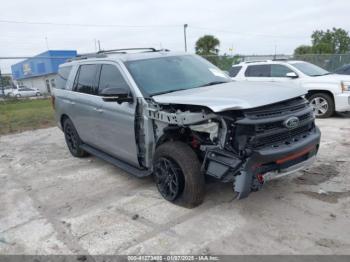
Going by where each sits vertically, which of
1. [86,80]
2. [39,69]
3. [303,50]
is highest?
[86,80]

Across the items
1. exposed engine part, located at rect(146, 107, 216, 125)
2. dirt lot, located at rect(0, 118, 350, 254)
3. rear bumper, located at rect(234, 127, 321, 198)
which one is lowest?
dirt lot, located at rect(0, 118, 350, 254)

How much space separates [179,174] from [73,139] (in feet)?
10.9

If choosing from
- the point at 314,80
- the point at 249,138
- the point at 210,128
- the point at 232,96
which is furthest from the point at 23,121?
the point at 249,138

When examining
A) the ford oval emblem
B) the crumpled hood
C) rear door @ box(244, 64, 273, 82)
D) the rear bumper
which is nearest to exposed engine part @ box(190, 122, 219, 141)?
the crumpled hood

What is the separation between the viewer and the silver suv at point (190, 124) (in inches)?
132

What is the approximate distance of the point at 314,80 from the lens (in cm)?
892

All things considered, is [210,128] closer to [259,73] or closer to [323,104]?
[323,104]

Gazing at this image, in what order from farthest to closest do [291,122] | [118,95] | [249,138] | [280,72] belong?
[280,72]
[118,95]
[291,122]
[249,138]

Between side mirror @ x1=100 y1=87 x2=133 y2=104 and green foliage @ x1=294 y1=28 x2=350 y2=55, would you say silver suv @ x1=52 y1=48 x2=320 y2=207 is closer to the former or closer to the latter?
side mirror @ x1=100 y1=87 x2=133 y2=104

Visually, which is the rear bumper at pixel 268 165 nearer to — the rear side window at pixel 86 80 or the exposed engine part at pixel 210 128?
the exposed engine part at pixel 210 128

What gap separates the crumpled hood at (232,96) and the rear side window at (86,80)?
165cm

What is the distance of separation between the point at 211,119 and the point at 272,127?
644mm

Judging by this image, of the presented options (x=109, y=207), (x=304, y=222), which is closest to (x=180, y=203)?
(x=109, y=207)

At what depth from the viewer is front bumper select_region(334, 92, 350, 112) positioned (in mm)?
8453
